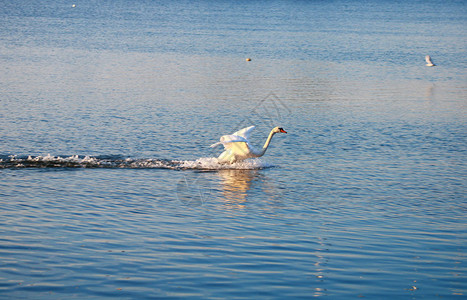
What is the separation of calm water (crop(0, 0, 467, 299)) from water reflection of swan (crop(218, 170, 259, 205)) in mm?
74

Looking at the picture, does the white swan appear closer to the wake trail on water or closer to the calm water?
the wake trail on water

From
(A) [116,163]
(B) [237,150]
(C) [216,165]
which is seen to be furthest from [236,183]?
(A) [116,163]

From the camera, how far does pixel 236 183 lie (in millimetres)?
19656

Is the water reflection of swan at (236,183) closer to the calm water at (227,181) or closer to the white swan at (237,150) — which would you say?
the calm water at (227,181)

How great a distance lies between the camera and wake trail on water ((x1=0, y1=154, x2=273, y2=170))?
68.1ft

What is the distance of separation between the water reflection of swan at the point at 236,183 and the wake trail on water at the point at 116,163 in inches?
22.5

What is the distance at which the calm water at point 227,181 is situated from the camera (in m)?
12.1

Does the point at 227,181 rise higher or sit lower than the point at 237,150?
lower

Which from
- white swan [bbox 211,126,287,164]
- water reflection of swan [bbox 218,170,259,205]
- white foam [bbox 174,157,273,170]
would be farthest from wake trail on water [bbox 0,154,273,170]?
water reflection of swan [bbox 218,170,259,205]

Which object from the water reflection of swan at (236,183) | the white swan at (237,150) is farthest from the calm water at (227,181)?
the white swan at (237,150)

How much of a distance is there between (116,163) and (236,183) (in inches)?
177

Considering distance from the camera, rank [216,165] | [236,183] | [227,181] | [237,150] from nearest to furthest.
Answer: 1. [236,183]
2. [227,181]
3. [237,150]
4. [216,165]

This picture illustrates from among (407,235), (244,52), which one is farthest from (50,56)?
(407,235)

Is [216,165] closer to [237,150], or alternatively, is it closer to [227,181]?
[237,150]
